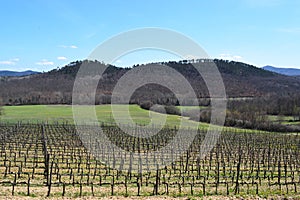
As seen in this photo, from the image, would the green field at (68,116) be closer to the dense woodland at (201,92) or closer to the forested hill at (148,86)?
the dense woodland at (201,92)

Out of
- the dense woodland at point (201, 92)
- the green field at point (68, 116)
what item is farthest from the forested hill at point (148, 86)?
the green field at point (68, 116)

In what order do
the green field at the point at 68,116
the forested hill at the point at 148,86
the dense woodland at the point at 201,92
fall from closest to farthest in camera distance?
the green field at the point at 68,116 → the dense woodland at the point at 201,92 → the forested hill at the point at 148,86

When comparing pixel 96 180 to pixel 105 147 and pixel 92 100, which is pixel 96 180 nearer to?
pixel 105 147

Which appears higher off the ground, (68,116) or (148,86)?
(148,86)

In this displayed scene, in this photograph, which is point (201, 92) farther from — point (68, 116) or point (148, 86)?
point (68, 116)

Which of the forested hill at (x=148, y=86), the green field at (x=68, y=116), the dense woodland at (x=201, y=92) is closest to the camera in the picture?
the green field at (x=68, y=116)

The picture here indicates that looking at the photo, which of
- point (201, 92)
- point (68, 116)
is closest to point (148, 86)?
point (201, 92)

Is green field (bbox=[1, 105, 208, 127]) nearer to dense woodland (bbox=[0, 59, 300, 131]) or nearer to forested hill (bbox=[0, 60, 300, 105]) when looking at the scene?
dense woodland (bbox=[0, 59, 300, 131])

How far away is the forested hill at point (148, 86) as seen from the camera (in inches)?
3531

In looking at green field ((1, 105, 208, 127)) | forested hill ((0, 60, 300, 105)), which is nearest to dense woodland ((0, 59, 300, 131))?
forested hill ((0, 60, 300, 105))

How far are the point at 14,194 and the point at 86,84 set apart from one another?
5240cm

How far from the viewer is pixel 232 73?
125 m

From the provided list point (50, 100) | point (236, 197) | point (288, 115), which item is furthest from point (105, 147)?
point (50, 100)

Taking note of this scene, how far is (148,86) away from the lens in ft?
293
